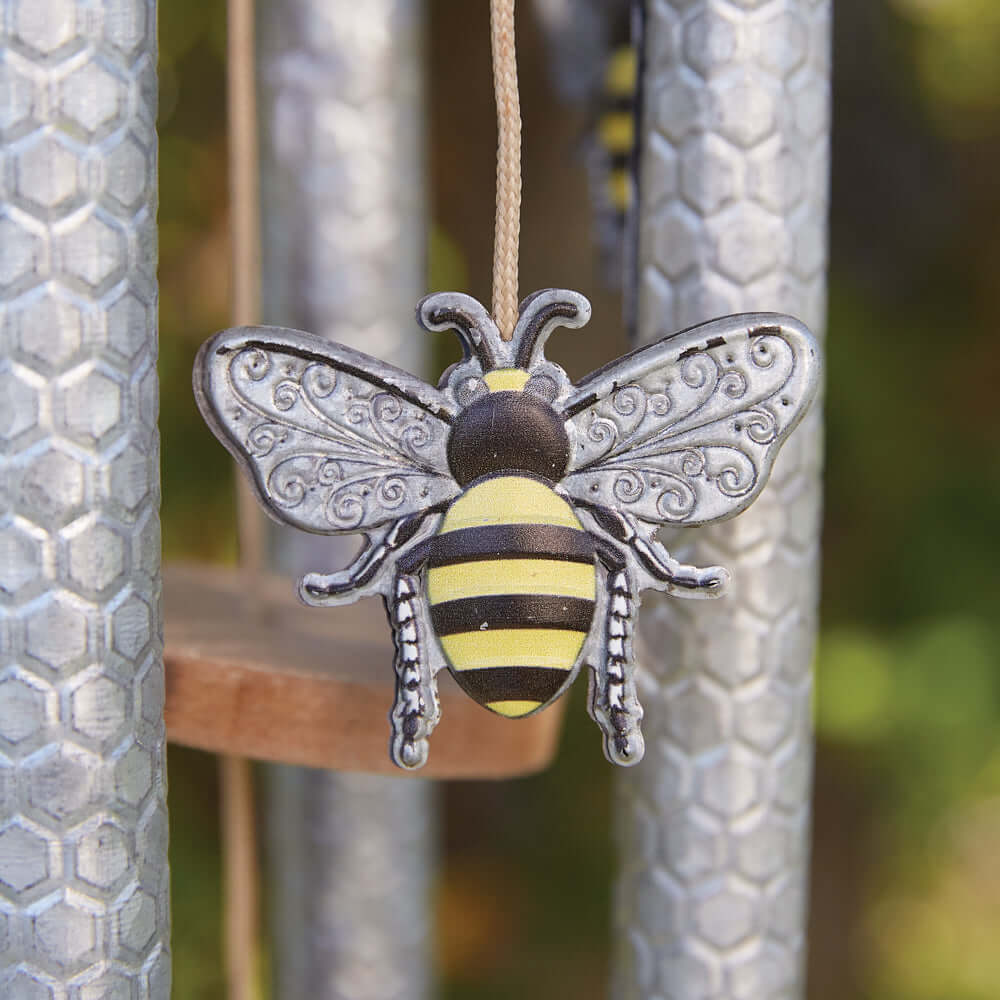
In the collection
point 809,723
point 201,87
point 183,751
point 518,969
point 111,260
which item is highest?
point 201,87

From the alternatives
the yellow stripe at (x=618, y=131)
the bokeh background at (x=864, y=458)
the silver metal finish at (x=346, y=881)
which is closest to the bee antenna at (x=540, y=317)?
the yellow stripe at (x=618, y=131)

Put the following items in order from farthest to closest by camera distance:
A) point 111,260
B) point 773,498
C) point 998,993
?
point 998,993 < point 773,498 < point 111,260

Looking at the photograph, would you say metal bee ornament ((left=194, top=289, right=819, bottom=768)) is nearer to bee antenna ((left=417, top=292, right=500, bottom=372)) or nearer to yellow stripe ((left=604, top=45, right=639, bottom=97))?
bee antenna ((left=417, top=292, right=500, bottom=372))

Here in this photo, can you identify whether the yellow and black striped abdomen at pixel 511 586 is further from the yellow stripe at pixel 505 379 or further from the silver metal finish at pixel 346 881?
the silver metal finish at pixel 346 881

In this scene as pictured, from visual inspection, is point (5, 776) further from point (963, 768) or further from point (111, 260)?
point (963, 768)

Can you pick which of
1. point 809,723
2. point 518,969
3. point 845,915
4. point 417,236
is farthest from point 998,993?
point 417,236

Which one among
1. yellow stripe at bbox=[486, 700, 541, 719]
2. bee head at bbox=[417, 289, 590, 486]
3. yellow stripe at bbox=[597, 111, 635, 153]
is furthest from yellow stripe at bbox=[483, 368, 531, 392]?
yellow stripe at bbox=[597, 111, 635, 153]

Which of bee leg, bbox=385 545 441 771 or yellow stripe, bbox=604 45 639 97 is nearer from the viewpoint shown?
bee leg, bbox=385 545 441 771
